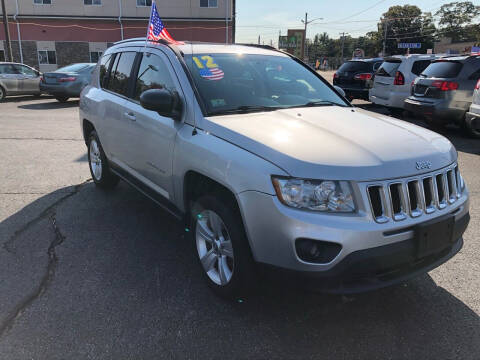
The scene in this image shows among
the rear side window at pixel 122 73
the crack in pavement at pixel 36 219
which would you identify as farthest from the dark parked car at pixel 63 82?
the rear side window at pixel 122 73

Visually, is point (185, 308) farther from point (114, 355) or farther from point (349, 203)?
point (349, 203)

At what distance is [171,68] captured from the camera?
3469 mm

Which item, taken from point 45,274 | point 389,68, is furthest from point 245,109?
point 389,68

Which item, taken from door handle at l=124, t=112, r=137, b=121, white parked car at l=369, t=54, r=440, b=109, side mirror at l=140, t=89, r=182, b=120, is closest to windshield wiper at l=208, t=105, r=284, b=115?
side mirror at l=140, t=89, r=182, b=120

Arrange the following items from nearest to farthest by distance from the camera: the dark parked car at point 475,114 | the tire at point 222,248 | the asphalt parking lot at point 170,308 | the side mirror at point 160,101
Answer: the asphalt parking lot at point 170,308, the tire at point 222,248, the side mirror at point 160,101, the dark parked car at point 475,114

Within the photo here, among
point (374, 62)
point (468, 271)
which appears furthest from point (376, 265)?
point (374, 62)

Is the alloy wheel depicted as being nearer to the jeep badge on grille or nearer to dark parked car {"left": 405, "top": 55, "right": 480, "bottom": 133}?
the jeep badge on grille

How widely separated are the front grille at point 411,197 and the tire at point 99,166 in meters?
3.71

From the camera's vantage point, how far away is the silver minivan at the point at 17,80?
15.5 meters

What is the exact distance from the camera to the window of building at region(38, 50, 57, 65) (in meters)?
33.1

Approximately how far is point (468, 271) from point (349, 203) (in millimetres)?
1785

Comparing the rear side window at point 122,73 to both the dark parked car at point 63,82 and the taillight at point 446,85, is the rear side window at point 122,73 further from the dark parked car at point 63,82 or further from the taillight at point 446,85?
the dark parked car at point 63,82

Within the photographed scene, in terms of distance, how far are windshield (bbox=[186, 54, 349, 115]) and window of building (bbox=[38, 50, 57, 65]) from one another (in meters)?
34.2

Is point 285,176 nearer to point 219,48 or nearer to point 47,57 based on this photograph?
point 219,48
